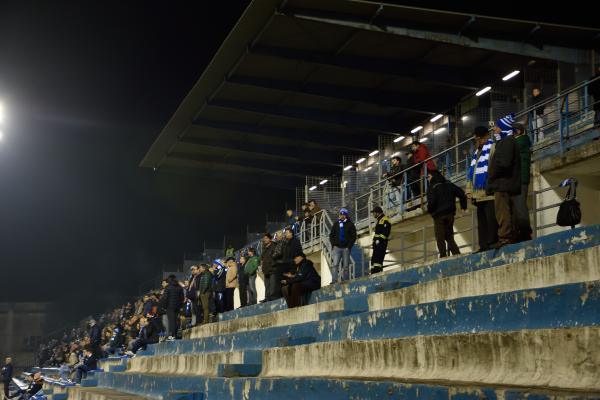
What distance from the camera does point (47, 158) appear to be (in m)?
43.6

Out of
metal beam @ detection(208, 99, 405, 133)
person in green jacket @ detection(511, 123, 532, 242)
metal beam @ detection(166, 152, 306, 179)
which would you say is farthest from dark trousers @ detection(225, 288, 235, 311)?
metal beam @ detection(166, 152, 306, 179)

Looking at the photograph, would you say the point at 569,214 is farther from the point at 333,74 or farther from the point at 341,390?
the point at 333,74

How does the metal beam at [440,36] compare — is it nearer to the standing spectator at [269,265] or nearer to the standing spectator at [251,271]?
the standing spectator at [251,271]

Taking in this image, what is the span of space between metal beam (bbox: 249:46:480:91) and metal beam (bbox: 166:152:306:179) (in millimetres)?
11031

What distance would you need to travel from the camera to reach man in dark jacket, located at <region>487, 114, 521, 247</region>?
7.60 m

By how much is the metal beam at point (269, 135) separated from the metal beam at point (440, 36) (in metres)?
8.94

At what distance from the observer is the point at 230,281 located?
17.5 meters

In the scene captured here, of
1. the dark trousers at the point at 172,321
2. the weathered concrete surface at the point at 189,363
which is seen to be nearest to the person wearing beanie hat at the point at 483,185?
the weathered concrete surface at the point at 189,363

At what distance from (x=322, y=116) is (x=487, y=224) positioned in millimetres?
18092

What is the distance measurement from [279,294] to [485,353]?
974cm

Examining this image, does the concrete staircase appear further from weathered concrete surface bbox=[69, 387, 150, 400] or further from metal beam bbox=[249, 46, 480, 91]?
metal beam bbox=[249, 46, 480, 91]

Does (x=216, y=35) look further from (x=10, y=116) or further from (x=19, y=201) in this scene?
(x=19, y=201)

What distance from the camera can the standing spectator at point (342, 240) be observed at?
1351 cm

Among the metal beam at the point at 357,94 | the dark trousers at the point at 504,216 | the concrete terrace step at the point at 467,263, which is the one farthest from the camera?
the metal beam at the point at 357,94
